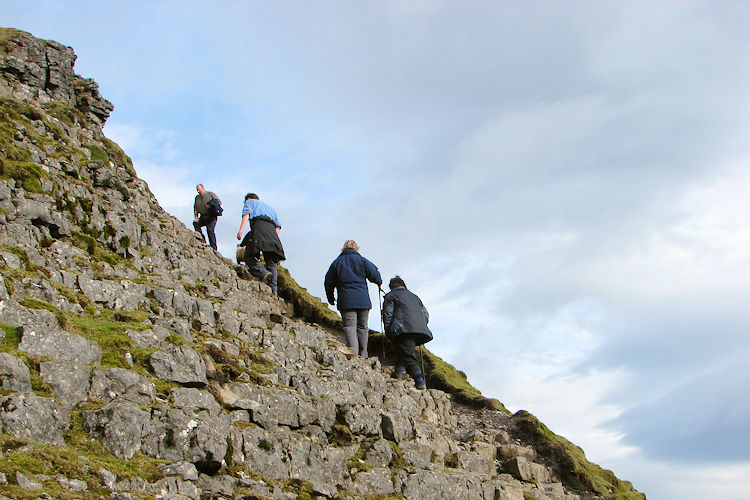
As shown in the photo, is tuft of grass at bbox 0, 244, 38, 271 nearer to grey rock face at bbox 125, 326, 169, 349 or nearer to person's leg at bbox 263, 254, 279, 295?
grey rock face at bbox 125, 326, 169, 349

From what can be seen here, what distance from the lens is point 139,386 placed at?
10.7 m

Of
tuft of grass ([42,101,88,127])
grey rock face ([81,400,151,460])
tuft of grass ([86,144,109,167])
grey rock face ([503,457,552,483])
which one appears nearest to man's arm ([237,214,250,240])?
tuft of grass ([86,144,109,167])

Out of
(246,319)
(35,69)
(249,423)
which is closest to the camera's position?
(249,423)

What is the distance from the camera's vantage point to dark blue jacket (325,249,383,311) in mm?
20594

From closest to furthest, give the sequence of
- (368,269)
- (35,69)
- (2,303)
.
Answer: (2,303), (368,269), (35,69)

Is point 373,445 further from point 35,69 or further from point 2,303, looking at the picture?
point 35,69

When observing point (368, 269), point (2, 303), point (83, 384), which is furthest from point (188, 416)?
point (368, 269)

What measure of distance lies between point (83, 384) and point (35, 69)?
2376 cm

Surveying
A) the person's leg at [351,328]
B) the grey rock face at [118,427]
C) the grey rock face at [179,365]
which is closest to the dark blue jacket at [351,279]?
the person's leg at [351,328]

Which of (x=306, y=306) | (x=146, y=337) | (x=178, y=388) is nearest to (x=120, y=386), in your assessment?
(x=178, y=388)

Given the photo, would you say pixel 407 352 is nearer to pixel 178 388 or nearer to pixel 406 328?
pixel 406 328

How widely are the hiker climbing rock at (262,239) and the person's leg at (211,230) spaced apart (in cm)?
299

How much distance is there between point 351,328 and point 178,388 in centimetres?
938

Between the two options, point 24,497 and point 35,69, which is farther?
point 35,69
